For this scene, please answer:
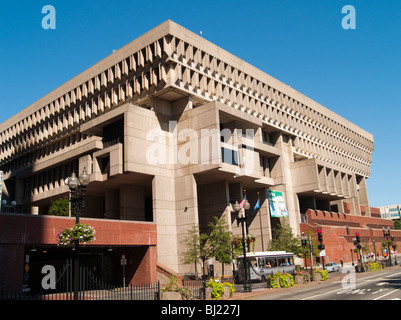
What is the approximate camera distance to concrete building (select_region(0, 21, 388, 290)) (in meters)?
49.8

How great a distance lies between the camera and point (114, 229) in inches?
1586

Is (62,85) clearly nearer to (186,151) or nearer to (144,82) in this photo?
(144,82)

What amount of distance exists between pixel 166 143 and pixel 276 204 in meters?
23.3

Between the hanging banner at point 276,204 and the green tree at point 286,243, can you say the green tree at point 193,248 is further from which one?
the hanging banner at point 276,204

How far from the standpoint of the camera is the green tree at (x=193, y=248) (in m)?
45.8

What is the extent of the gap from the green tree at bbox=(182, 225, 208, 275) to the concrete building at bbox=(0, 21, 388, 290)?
1473 millimetres

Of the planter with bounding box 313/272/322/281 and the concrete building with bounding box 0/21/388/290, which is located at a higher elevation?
the concrete building with bounding box 0/21/388/290

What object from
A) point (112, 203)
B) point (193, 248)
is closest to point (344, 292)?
point (193, 248)

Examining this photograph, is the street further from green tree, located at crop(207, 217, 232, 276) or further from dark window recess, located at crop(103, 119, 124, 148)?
dark window recess, located at crop(103, 119, 124, 148)

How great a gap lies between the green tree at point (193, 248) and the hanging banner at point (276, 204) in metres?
20.0

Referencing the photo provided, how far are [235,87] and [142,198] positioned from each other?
22571 millimetres

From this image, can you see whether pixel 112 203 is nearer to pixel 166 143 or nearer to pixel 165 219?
pixel 165 219

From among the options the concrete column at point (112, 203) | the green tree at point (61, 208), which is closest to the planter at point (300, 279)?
the concrete column at point (112, 203)

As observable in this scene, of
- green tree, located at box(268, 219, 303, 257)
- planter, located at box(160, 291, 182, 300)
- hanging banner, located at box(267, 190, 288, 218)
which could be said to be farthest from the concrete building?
planter, located at box(160, 291, 182, 300)
